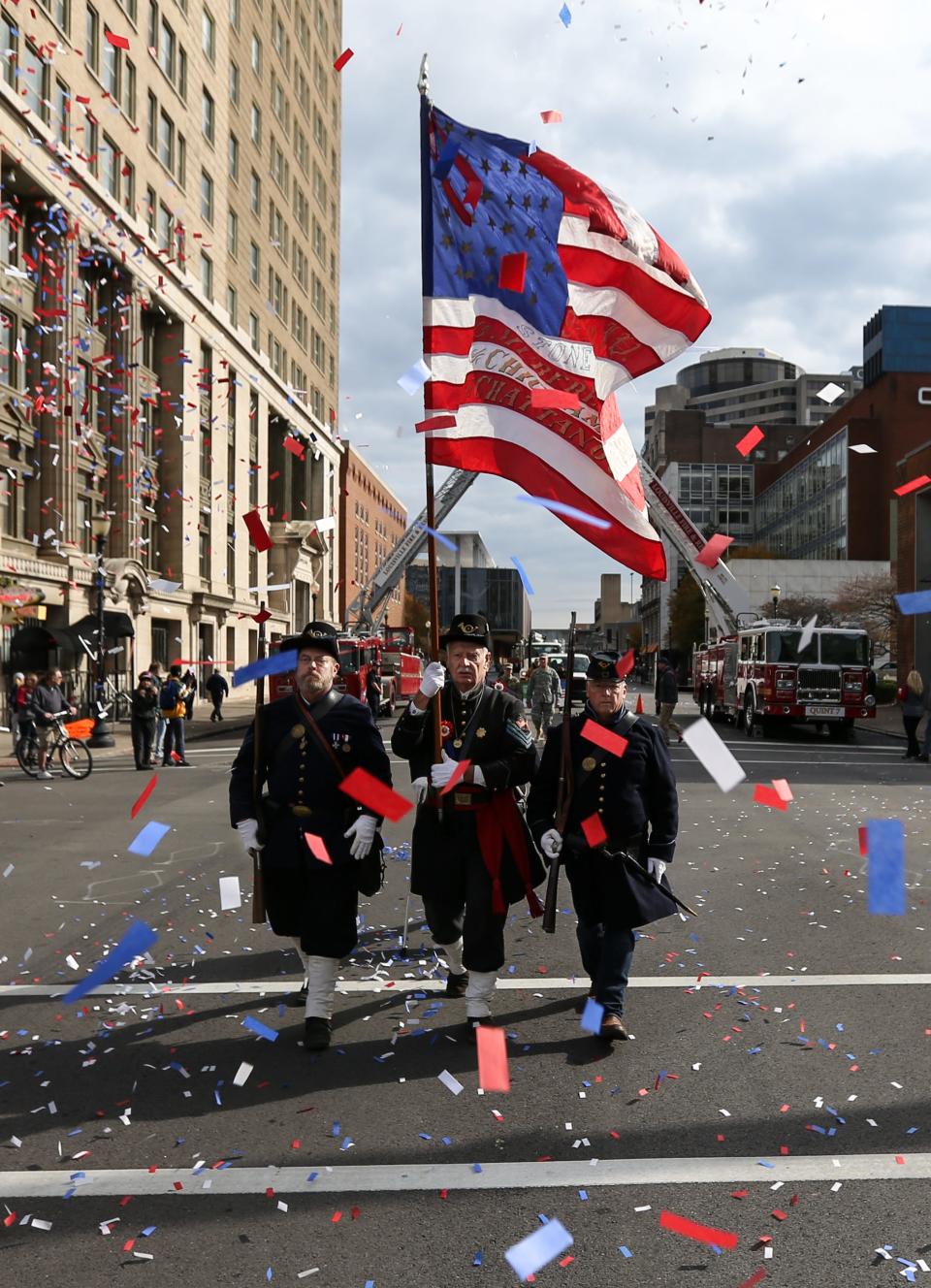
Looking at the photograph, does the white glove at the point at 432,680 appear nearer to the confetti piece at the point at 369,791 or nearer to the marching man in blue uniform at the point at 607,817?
the confetti piece at the point at 369,791

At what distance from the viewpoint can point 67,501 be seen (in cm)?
3241

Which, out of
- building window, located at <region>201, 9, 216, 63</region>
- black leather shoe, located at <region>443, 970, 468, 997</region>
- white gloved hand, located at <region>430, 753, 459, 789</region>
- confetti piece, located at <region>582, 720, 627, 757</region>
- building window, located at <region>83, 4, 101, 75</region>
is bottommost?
black leather shoe, located at <region>443, 970, 468, 997</region>

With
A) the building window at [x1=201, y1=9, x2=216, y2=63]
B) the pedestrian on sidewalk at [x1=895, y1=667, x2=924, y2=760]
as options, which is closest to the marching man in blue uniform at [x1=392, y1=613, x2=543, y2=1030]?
the pedestrian on sidewalk at [x1=895, y1=667, x2=924, y2=760]

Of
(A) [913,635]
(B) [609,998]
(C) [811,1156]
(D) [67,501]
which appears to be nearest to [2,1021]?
(B) [609,998]

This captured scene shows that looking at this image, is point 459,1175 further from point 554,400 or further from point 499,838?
point 554,400

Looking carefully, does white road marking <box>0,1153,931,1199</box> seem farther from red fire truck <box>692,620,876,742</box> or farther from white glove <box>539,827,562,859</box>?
red fire truck <box>692,620,876,742</box>

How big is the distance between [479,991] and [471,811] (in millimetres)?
868

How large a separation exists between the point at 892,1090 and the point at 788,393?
153902 mm

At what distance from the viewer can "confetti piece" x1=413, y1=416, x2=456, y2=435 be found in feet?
18.9

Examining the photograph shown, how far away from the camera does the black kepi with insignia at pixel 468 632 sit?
5570 mm

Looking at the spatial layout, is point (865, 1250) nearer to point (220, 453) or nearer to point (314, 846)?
point (314, 846)

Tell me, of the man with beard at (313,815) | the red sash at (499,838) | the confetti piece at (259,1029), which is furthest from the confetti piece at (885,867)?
the confetti piece at (259,1029)

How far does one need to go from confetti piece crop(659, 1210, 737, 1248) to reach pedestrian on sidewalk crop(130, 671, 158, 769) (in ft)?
55.5

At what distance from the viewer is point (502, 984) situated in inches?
240
